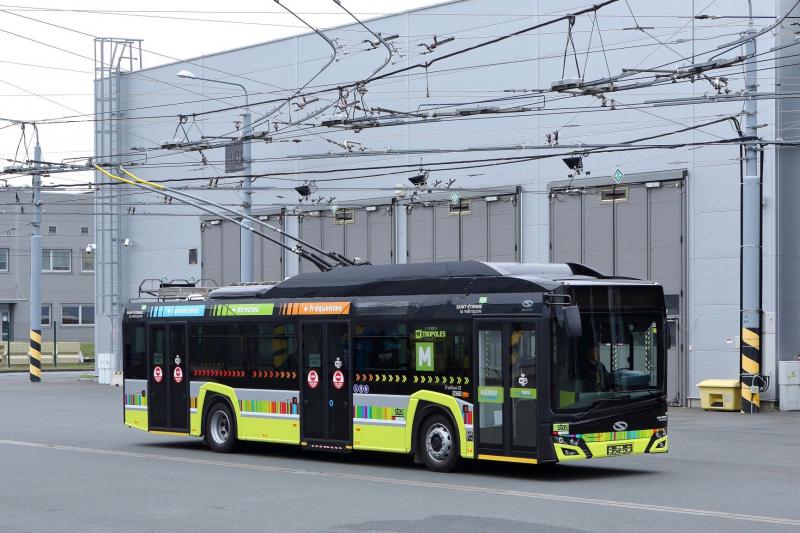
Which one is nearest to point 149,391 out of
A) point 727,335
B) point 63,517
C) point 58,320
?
point 63,517

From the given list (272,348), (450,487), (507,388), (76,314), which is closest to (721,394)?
(272,348)

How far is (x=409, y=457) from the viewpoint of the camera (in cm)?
2016

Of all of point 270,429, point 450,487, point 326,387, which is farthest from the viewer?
point 270,429

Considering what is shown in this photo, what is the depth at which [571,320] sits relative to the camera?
16.3 meters

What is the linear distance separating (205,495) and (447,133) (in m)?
24.8

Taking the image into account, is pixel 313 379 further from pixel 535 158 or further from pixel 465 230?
pixel 465 230

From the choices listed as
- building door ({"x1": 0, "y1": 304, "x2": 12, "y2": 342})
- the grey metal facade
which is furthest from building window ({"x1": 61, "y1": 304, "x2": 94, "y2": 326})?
building door ({"x1": 0, "y1": 304, "x2": 12, "y2": 342})

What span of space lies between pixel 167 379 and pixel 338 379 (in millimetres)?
4409

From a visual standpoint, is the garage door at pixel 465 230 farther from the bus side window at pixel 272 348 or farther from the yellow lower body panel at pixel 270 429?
the yellow lower body panel at pixel 270 429

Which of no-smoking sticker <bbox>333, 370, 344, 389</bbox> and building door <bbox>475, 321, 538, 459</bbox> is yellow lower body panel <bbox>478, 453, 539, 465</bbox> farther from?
no-smoking sticker <bbox>333, 370, 344, 389</bbox>

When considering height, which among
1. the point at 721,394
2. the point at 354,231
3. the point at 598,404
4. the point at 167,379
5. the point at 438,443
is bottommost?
the point at 721,394

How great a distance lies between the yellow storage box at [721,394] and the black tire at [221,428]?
14.2 meters

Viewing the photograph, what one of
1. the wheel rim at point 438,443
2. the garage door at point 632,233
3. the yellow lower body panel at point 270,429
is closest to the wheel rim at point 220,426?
the yellow lower body panel at point 270,429

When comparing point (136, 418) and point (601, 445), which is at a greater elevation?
point (601, 445)
